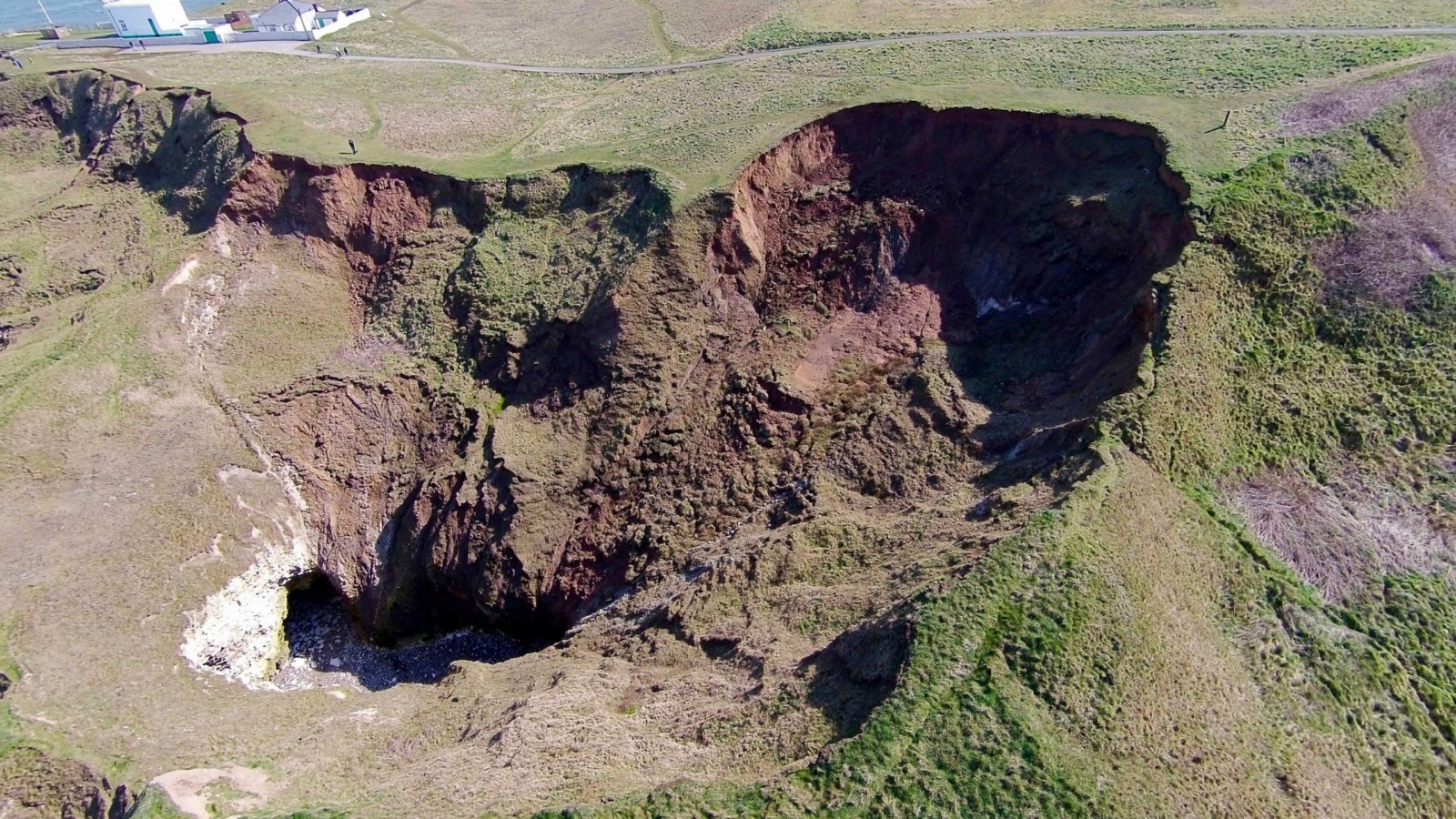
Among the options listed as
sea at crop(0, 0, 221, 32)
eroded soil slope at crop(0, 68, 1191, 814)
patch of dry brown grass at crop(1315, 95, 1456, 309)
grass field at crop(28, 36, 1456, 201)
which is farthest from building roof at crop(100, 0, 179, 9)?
patch of dry brown grass at crop(1315, 95, 1456, 309)

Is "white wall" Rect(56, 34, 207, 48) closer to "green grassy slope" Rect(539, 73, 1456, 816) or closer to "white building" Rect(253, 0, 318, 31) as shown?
"white building" Rect(253, 0, 318, 31)

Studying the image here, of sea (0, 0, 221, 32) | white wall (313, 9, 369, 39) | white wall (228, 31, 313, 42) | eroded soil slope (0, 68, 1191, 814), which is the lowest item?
eroded soil slope (0, 68, 1191, 814)

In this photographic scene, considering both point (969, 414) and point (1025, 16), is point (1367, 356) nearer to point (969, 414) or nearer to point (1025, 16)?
point (969, 414)

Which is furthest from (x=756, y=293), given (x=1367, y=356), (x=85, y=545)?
(x=85, y=545)

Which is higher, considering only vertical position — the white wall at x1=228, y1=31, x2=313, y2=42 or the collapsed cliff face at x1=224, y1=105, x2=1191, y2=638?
the white wall at x1=228, y1=31, x2=313, y2=42

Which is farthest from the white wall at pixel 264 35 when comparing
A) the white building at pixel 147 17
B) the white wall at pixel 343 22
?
the white building at pixel 147 17

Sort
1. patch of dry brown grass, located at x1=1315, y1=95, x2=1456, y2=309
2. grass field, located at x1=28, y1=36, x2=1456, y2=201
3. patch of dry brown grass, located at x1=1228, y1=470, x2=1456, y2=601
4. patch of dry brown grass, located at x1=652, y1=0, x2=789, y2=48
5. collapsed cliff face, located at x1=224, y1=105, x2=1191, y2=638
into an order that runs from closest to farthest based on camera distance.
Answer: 1. patch of dry brown grass, located at x1=1228, y1=470, x2=1456, y2=601
2. patch of dry brown grass, located at x1=1315, y1=95, x2=1456, y2=309
3. collapsed cliff face, located at x1=224, y1=105, x2=1191, y2=638
4. grass field, located at x1=28, y1=36, x2=1456, y2=201
5. patch of dry brown grass, located at x1=652, y1=0, x2=789, y2=48
